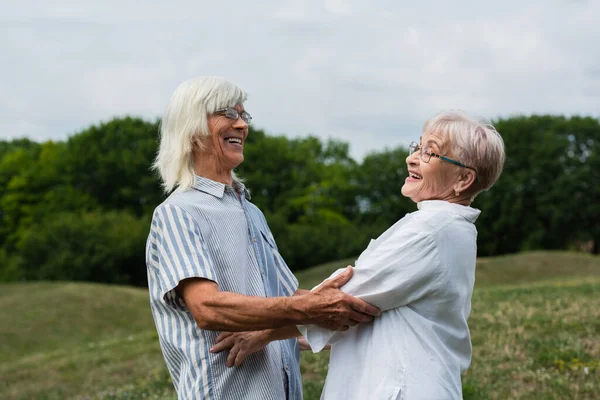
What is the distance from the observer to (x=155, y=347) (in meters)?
15.1

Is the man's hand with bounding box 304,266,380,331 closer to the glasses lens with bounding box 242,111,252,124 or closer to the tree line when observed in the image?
the glasses lens with bounding box 242,111,252,124

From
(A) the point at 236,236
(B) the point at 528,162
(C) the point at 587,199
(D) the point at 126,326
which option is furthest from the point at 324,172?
(A) the point at 236,236

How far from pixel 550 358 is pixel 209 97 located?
648 centimetres

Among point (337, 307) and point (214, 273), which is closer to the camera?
point (337, 307)

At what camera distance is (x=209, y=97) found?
3.53 meters

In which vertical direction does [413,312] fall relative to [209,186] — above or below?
below

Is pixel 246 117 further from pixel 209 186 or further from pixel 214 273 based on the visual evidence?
pixel 214 273

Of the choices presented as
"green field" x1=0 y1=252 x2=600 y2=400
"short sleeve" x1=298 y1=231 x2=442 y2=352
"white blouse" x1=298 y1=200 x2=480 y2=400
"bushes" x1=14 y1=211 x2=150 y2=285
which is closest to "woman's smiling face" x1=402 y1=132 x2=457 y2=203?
"white blouse" x1=298 y1=200 x2=480 y2=400

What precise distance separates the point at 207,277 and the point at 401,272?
86 centimetres

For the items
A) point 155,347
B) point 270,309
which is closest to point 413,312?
point 270,309

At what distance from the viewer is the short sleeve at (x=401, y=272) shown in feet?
9.89

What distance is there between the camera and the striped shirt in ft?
11.0

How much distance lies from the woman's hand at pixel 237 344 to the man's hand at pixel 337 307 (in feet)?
1.09

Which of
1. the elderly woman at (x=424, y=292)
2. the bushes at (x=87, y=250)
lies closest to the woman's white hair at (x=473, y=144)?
the elderly woman at (x=424, y=292)
